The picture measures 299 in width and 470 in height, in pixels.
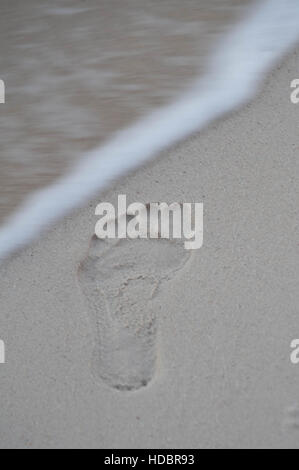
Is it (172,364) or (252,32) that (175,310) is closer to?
(172,364)

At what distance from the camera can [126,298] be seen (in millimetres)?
1422

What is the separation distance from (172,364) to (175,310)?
5.4 inches

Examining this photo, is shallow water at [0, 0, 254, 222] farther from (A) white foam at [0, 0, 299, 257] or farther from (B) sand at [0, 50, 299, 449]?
(B) sand at [0, 50, 299, 449]

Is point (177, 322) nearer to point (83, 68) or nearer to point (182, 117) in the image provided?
point (182, 117)

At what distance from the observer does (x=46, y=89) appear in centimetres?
204

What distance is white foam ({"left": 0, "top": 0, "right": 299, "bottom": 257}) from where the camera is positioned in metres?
1.64

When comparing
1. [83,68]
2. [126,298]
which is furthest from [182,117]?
[126,298]

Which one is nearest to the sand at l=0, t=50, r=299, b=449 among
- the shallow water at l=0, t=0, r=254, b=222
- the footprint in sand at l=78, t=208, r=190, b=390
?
the footprint in sand at l=78, t=208, r=190, b=390

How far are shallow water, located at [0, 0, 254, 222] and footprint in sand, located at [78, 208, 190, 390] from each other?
36 cm

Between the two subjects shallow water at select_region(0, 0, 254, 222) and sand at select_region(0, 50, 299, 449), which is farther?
shallow water at select_region(0, 0, 254, 222)

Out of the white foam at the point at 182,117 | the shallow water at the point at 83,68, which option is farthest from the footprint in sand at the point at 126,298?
the shallow water at the point at 83,68

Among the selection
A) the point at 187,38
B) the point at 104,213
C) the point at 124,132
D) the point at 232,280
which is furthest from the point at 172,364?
the point at 187,38

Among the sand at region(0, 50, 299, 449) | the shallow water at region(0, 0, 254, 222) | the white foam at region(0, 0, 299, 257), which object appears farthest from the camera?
the shallow water at region(0, 0, 254, 222)
